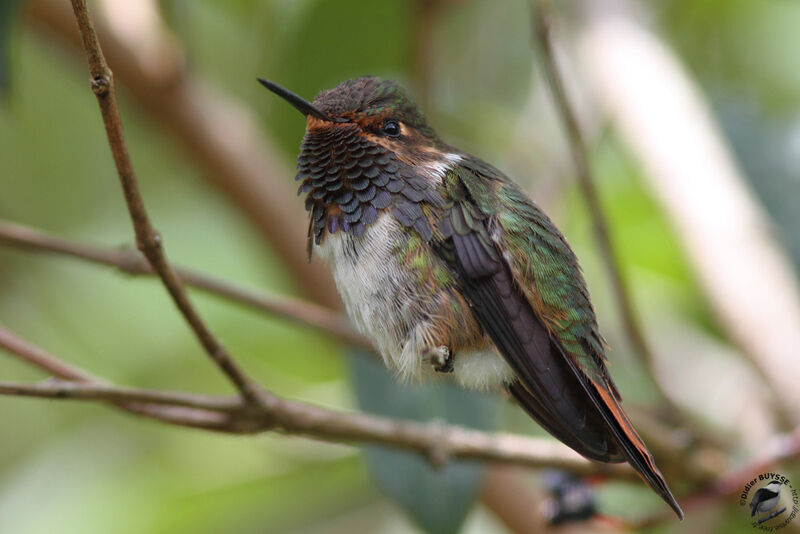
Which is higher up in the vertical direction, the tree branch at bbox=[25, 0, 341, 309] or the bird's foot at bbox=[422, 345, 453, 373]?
the tree branch at bbox=[25, 0, 341, 309]

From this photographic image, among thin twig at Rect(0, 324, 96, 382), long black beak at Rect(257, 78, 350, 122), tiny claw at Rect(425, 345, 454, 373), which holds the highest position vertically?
long black beak at Rect(257, 78, 350, 122)

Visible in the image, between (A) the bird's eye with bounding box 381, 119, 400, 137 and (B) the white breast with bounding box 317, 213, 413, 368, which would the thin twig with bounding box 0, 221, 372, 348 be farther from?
(A) the bird's eye with bounding box 381, 119, 400, 137

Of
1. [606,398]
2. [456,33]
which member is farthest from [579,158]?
[456,33]

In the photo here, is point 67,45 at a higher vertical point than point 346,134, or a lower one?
higher

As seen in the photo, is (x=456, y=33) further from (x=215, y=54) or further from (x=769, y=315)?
(x=769, y=315)

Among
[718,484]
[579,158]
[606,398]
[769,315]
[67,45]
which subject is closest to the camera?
[606,398]

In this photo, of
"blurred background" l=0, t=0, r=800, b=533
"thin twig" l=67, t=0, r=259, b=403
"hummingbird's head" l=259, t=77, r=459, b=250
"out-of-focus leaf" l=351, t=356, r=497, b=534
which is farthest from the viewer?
"blurred background" l=0, t=0, r=800, b=533

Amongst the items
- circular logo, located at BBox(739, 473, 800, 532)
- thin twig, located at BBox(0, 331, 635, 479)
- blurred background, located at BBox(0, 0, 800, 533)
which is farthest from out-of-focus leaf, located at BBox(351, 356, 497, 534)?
circular logo, located at BBox(739, 473, 800, 532)

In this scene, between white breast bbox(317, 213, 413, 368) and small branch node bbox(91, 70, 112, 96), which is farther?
white breast bbox(317, 213, 413, 368)

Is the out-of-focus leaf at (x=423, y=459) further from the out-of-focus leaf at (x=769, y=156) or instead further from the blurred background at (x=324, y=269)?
the out-of-focus leaf at (x=769, y=156)
